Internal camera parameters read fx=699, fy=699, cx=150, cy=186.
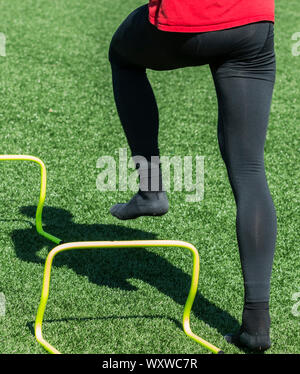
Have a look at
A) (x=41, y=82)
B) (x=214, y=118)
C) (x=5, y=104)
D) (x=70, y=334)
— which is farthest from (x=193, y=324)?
(x=41, y=82)

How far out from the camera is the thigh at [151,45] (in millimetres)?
2592

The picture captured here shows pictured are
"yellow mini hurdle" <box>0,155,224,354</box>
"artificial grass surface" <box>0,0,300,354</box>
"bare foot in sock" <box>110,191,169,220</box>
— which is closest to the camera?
"yellow mini hurdle" <box>0,155,224,354</box>

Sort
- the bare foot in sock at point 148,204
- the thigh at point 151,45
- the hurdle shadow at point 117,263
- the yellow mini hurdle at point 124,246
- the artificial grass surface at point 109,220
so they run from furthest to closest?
the bare foot in sock at point 148,204 < the hurdle shadow at point 117,263 < the artificial grass surface at point 109,220 < the thigh at point 151,45 < the yellow mini hurdle at point 124,246

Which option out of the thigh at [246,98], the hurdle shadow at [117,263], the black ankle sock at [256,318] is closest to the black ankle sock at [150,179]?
the hurdle shadow at [117,263]

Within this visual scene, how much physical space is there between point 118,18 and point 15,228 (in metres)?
5.02

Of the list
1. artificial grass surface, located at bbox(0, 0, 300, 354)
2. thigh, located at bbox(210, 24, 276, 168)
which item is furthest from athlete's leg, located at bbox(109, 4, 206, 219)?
artificial grass surface, located at bbox(0, 0, 300, 354)

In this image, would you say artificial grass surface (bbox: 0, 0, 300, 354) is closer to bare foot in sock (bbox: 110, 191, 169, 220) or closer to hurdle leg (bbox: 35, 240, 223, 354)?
hurdle leg (bbox: 35, 240, 223, 354)

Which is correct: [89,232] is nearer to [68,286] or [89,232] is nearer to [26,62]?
[68,286]

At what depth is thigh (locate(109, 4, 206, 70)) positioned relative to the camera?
2.59 metres

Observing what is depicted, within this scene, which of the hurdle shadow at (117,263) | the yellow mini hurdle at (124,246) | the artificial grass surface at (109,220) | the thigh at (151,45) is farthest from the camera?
the hurdle shadow at (117,263)

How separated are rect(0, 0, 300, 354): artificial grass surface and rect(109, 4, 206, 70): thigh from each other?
1.08 meters

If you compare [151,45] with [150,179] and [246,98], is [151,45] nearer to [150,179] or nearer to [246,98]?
[246,98]

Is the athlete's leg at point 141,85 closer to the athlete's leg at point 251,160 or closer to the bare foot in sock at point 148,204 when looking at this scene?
the bare foot in sock at point 148,204

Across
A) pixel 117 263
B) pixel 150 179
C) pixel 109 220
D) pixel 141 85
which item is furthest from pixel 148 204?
pixel 109 220
